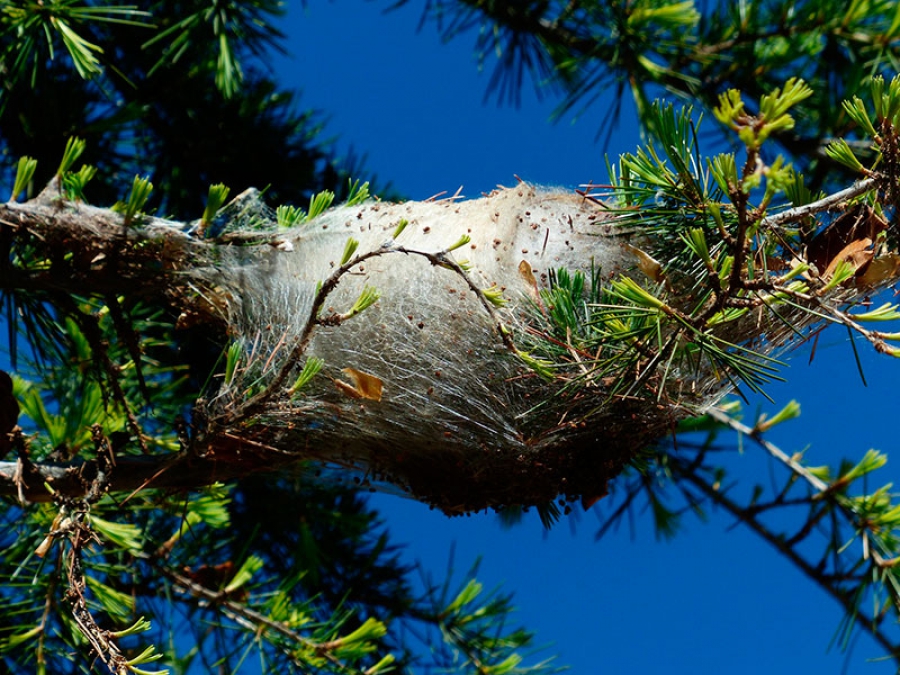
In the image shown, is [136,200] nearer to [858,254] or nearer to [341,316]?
[341,316]

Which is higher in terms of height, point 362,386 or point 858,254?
point 858,254

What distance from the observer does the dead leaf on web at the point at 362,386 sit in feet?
2.93

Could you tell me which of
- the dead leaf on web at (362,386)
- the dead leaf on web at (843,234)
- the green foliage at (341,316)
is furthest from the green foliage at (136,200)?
the dead leaf on web at (843,234)

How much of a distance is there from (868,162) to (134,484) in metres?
1.25

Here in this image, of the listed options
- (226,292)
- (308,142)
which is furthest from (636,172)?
(308,142)

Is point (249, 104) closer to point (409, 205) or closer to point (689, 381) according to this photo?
point (409, 205)

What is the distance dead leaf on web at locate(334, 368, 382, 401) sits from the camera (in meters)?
0.89

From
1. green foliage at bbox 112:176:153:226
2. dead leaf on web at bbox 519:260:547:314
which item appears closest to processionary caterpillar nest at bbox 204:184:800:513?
dead leaf on web at bbox 519:260:547:314

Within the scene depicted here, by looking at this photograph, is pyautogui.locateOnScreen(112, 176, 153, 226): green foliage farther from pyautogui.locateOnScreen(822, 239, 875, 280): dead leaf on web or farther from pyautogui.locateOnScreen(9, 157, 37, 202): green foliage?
pyautogui.locateOnScreen(822, 239, 875, 280): dead leaf on web

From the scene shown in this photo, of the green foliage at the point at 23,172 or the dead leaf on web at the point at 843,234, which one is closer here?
the dead leaf on web at the point at 843,234

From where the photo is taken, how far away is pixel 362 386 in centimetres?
90

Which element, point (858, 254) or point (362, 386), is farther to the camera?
point (362, 386)

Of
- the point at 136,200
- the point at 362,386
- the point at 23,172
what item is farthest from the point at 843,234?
the point at 23,172

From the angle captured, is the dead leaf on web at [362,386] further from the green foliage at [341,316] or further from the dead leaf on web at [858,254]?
the dead leaf on web at [858,254]
